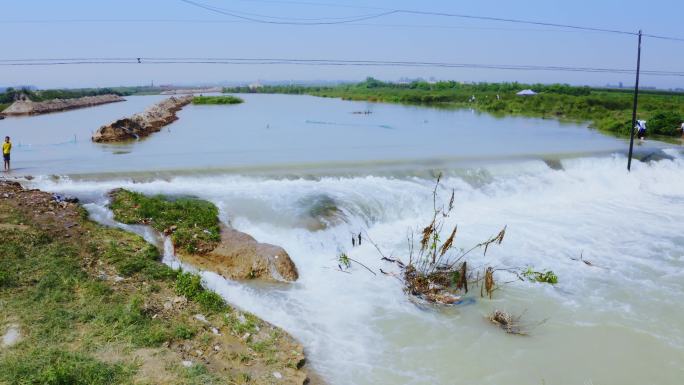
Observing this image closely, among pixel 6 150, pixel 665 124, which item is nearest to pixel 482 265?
pixel 6 150

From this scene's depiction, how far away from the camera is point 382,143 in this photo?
823 inches

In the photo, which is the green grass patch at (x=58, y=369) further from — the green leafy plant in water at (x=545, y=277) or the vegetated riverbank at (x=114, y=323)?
the green leafy plant in water at (x=545, y=277)

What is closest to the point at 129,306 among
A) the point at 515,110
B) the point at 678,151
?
the point at 678,151

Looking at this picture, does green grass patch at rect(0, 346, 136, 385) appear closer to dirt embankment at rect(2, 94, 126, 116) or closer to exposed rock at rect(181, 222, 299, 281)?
exposed rock at rect(181, 222, 299, 281)

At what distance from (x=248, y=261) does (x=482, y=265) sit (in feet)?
13.1

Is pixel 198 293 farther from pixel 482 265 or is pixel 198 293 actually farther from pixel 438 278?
pixel 482 265

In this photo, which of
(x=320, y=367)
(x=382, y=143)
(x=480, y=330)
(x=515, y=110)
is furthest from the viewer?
(x=515, y=110)

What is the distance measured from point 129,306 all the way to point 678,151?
773 inches

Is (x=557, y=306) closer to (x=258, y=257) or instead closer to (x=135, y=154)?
(x=258, y=257)

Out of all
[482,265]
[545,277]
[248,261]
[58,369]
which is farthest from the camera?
[482,265]

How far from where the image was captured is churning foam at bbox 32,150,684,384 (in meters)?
5.74

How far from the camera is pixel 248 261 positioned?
25.3 feet

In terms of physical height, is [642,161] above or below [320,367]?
above

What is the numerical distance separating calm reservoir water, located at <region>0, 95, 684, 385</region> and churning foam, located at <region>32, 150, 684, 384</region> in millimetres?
28
